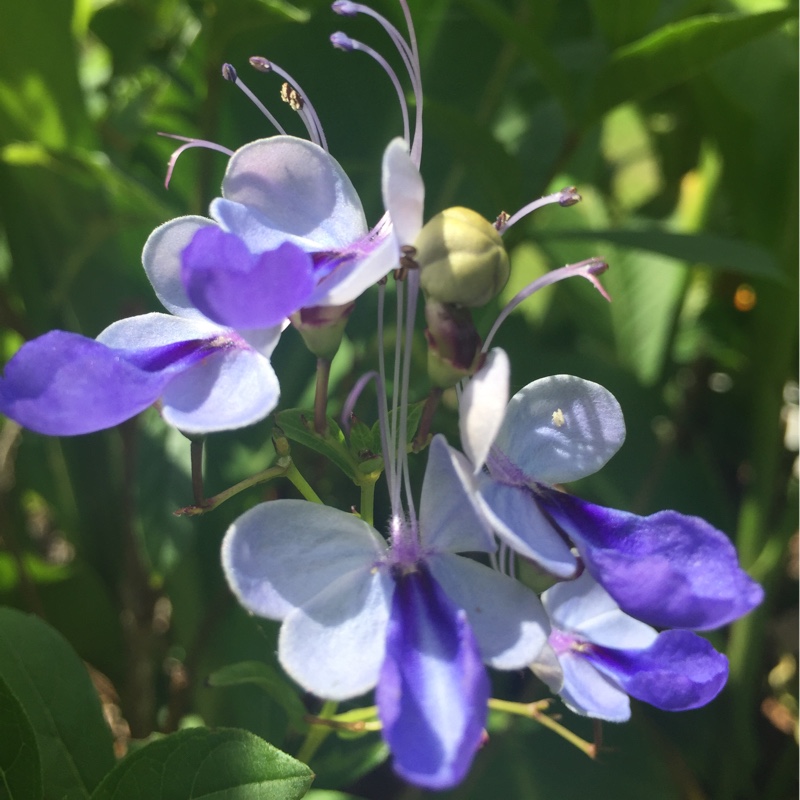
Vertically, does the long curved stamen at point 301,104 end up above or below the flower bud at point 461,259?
above

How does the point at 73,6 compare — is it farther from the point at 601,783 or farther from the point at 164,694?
the point at 601,783

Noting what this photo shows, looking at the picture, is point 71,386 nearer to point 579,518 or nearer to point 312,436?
point 312,436

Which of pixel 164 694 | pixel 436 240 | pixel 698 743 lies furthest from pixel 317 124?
pixel 698 743

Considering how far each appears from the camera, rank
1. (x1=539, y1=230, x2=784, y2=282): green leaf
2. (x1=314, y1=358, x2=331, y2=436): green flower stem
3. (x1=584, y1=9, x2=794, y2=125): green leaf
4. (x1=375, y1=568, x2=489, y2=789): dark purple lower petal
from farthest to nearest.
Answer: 1. (x1=539, y1=230, x2=784, y2=282): green leaf
2. (x1=584, y1=9, x2=794, y2=125): green leaf
3. (x1=314, y1=358, x2=331, y2=436): green flower stem
4. (x1=375, y1=568, x2=489, y2=789): dark purple lower petal

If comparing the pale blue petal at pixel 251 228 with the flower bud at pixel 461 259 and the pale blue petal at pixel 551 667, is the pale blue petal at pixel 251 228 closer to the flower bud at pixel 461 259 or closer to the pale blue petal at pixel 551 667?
the flower bud at pixel 461 259

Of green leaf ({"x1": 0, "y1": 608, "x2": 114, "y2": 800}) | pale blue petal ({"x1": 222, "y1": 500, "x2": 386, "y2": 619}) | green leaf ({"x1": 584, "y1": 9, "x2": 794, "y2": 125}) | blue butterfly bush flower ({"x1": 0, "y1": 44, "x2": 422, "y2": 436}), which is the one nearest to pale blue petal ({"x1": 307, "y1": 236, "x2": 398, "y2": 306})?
blue butterfly bush flower ({"x1": 0, "y1": 44, "x2": 422, "y2": 436})

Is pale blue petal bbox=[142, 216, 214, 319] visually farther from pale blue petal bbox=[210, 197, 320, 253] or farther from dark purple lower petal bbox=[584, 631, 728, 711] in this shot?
dark purple lower petal bbox=[584, 631, 728, 711]

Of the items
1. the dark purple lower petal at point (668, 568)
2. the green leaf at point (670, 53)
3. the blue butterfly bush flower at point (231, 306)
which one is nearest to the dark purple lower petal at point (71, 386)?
the blue butterfly bush flower at point (231, 306)
